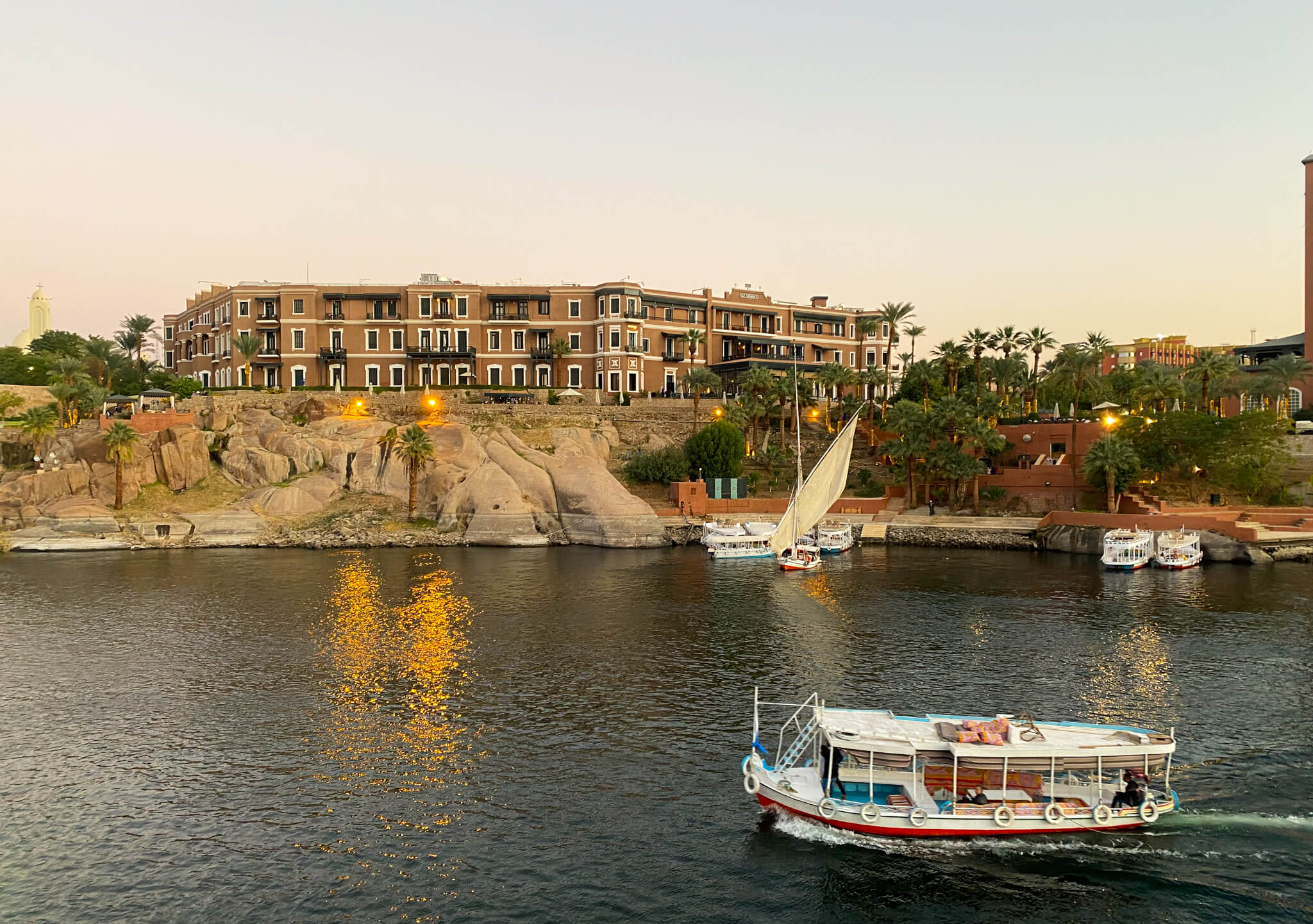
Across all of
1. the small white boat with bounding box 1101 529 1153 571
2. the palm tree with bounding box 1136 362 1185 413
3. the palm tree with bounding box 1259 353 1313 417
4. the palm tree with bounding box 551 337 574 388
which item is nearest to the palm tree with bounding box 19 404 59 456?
the palm tree with bounding box 551 337 574 388

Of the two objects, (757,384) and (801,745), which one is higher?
(757,384)

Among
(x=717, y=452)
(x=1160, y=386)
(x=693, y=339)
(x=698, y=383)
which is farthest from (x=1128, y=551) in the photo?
(x=693, y=339)

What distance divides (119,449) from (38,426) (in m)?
13.7

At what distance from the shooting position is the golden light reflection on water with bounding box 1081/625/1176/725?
4019 centimetres

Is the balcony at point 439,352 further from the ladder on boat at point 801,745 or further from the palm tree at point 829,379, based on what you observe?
the ladder on boat at point 801,745

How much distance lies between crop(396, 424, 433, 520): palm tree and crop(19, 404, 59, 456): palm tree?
42.1 metres

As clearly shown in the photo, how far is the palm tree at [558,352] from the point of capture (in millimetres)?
141875

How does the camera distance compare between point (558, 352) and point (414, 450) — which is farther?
point (558, 352)

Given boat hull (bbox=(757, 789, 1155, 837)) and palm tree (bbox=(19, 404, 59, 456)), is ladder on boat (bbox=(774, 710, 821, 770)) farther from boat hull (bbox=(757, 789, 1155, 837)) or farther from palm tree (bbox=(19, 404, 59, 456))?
palm tree (bbox=(19, 404, 59, 456))

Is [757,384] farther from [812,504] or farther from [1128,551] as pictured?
[1128,551]

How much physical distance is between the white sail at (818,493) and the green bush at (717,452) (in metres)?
28.7

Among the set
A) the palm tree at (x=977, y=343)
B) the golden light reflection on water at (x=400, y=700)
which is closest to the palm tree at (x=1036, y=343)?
the palm tree at (x=977, y=343)

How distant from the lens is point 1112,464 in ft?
304

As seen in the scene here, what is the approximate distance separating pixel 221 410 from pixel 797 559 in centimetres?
8256
